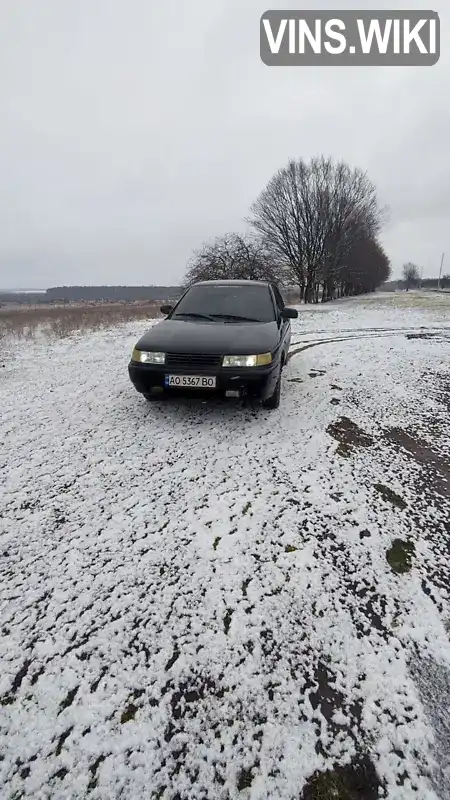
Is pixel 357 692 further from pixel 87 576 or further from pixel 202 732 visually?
pixel 87 576

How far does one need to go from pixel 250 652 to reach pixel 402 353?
7.28 m

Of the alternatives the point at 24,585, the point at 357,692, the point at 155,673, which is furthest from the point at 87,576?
the point at 357,692

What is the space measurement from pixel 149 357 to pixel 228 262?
859 inches

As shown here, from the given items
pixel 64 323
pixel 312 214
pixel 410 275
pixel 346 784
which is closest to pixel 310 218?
pixel 312 214

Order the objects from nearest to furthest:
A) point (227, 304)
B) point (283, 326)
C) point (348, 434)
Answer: point (348, 434) → point (227, 304) → point (283, 326)

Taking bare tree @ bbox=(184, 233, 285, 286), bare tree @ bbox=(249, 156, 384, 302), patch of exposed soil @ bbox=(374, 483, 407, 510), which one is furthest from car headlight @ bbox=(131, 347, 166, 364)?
bare tree @ bbox=(249, 156, 384, 302)

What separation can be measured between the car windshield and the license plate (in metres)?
1.24

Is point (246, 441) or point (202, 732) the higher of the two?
point (246, 441)

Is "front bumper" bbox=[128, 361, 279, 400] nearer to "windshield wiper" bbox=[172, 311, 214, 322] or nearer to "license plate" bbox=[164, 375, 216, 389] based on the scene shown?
"license plate" bbox=[164, 375, 216, 389]

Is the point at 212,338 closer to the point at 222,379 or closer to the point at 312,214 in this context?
the point at 222,379

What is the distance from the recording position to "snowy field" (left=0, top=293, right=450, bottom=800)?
4.33ft

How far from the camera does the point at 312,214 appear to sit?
93.7 feet

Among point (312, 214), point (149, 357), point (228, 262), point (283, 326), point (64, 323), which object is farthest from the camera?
point (312, 214)

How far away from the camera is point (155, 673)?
1595 millimetres
